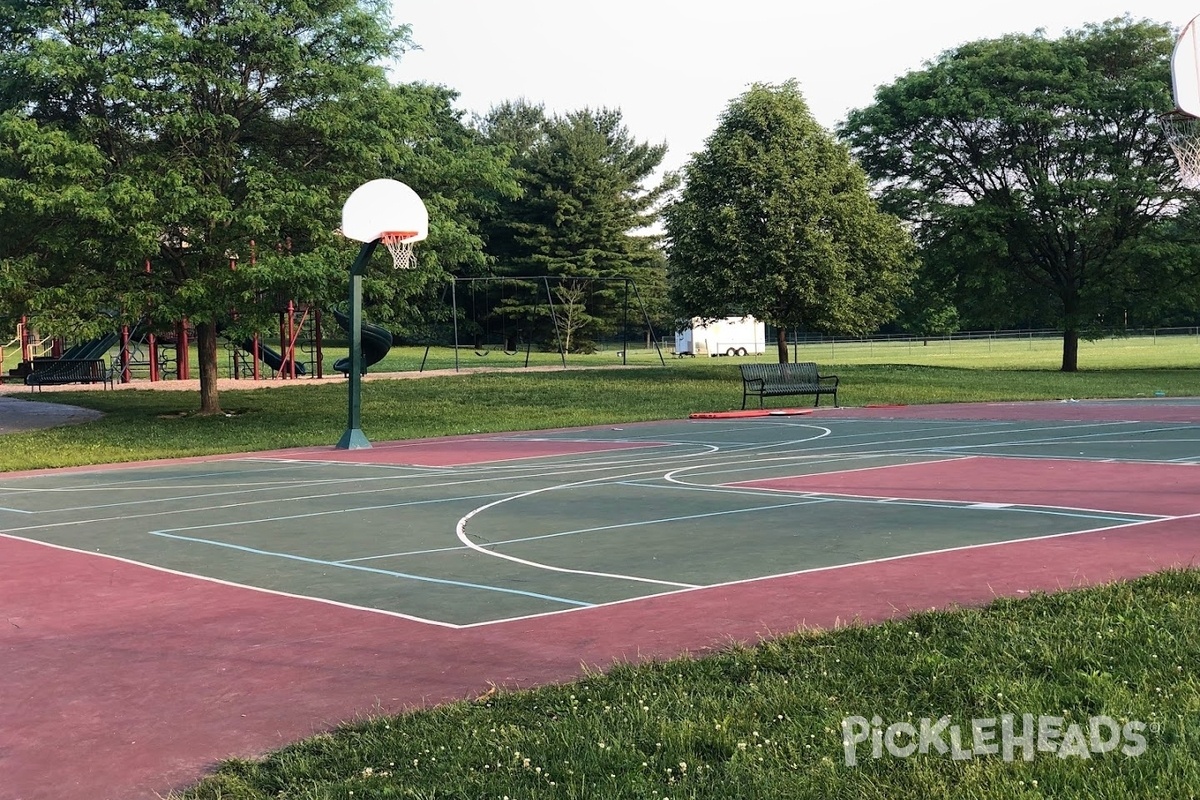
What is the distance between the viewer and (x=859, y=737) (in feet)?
14.8

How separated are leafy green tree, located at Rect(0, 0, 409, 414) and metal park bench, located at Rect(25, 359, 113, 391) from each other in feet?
40.4

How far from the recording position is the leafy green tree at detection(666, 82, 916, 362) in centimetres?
3066

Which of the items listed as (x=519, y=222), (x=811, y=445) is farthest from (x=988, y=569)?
(x=519, y=222)

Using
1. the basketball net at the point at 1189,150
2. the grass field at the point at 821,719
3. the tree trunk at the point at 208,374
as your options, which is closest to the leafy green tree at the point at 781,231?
the tree trunk at the point at 208,374

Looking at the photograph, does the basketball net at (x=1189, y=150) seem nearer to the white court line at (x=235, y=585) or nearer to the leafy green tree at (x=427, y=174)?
the white court line at (x=235, y=585)

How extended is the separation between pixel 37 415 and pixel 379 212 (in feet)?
40.8

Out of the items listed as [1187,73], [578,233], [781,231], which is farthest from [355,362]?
[578,233]

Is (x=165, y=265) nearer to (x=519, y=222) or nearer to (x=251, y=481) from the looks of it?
(x=251, y=481)

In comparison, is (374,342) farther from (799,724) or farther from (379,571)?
(799,724)

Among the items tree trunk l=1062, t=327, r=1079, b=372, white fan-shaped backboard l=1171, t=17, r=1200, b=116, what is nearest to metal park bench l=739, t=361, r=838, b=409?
white fan-shaped backboard l=1171, t=17, r=1200, b=116

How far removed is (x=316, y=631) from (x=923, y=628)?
11.1ft

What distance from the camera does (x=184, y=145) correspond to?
2292 centimetres

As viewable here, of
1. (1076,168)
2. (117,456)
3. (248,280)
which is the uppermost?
(1076,168)

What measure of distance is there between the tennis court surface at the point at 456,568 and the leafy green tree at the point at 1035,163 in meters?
26.8
